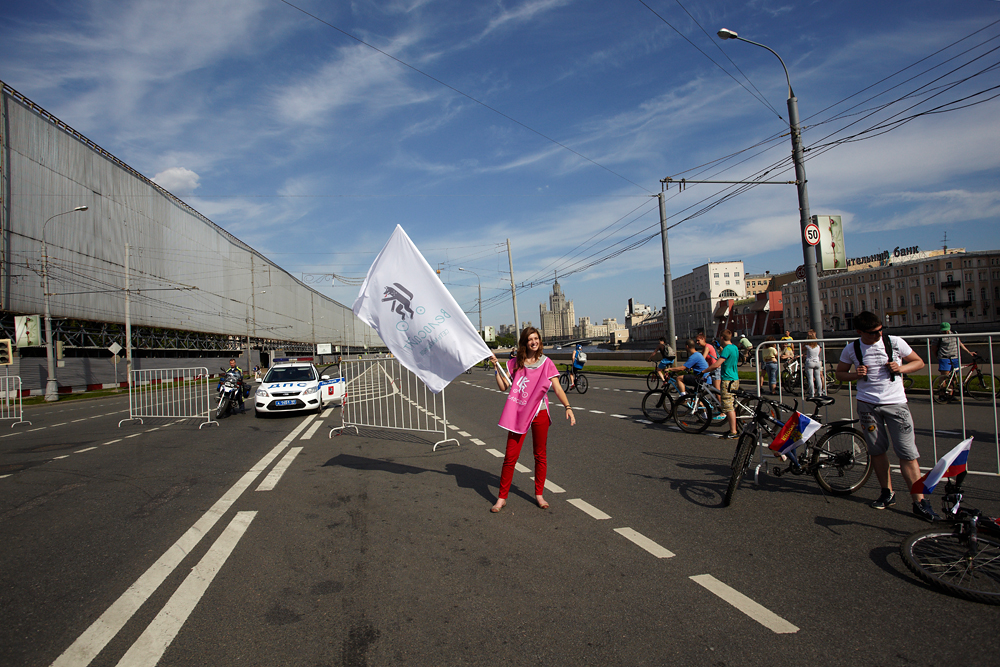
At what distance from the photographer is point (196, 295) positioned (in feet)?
177

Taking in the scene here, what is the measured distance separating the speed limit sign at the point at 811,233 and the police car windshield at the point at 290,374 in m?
13.3

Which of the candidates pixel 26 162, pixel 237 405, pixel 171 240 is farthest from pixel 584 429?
pixel 171 240

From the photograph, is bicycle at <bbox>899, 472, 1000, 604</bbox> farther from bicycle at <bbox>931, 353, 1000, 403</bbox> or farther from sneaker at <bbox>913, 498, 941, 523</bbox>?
bicycle at <bbox>931, 353, 1000, 403</bbox>

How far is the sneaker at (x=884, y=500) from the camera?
5375mm

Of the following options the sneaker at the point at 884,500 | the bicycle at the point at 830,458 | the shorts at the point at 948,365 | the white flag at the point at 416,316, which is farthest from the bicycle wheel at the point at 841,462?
the shorts at the point at 948,365

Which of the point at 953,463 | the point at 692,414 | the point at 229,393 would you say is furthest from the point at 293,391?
the point at 953,463

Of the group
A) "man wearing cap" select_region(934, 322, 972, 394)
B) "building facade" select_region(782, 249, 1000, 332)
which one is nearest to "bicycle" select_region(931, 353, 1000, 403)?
"man wearing cap" select_region(934, 322, 972, 394)

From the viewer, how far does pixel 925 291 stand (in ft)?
263

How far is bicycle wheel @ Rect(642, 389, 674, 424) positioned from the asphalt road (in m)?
3.86

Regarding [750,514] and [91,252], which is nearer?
[750,514]

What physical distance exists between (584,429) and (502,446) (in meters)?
2.07

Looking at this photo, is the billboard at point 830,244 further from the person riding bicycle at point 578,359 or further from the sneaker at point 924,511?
the sneaker at point 924,511

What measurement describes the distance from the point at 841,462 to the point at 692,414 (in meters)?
4.68

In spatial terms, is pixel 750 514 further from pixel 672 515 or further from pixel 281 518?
pixel 281 518
